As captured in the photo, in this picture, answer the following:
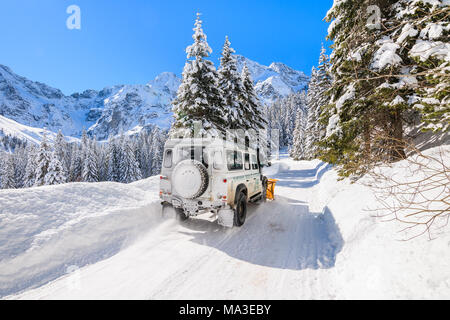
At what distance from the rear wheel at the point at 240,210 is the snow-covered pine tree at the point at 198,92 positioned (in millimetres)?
8697

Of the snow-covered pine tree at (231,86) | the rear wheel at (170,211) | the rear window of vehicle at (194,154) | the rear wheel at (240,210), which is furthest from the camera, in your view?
the snow-covered pine tree at (231,86)

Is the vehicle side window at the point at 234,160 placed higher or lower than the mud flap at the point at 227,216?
higher

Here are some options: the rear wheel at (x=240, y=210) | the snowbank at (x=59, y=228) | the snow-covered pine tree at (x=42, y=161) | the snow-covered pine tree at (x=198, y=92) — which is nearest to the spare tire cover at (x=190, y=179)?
the rear wheel at (x=240, y=210)

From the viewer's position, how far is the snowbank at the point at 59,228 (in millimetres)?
3882

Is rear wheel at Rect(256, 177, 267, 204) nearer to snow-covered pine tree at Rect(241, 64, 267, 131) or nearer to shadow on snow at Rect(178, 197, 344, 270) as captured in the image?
shadow on snow at Rect(178, 197, 344, 270)

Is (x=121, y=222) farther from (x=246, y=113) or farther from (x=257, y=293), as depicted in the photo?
(x=246, y=113)

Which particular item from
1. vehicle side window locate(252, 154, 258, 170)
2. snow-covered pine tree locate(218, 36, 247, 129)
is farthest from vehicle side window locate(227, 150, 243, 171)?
snow-covered pine tree locate(218, 36, 247, 129)

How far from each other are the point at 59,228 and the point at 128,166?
42.9 meters

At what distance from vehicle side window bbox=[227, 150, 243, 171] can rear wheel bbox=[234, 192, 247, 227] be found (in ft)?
3.08

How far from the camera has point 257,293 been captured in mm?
3457

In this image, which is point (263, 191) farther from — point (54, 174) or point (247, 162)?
point (54, 174)

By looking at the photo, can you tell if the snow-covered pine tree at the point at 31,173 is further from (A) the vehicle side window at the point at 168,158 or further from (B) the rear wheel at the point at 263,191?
(B) the rear wheel at the point at 263,191

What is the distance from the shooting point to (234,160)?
22.2 feet
